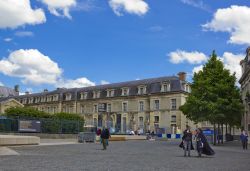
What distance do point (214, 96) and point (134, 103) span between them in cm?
4144

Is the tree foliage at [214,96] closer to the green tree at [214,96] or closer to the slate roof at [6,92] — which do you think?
the green tree at [214,96]

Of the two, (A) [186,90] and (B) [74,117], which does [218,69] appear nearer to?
(B) [74,117]

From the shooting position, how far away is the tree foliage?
3694 centimetres

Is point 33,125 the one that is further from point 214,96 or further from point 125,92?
point 125,92

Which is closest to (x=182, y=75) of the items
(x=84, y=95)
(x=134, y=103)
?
(x=134, y=103)

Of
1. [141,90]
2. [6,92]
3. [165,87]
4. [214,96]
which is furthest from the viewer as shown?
[6,92]

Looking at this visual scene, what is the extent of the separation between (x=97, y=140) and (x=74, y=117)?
14.4m

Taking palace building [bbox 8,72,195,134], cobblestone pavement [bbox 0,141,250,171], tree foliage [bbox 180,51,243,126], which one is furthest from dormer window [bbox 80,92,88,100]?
cobblestone pavement [bbox 0,141,250,171]

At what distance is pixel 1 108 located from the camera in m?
91.9

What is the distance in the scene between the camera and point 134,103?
7819 centimetres

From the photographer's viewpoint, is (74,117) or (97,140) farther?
(74,117)

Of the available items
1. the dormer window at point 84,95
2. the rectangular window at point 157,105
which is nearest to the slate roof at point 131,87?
the dormer window at point 84,95

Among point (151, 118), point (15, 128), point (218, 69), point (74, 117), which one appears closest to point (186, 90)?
point (151, 118)

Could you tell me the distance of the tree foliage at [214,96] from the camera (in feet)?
121
